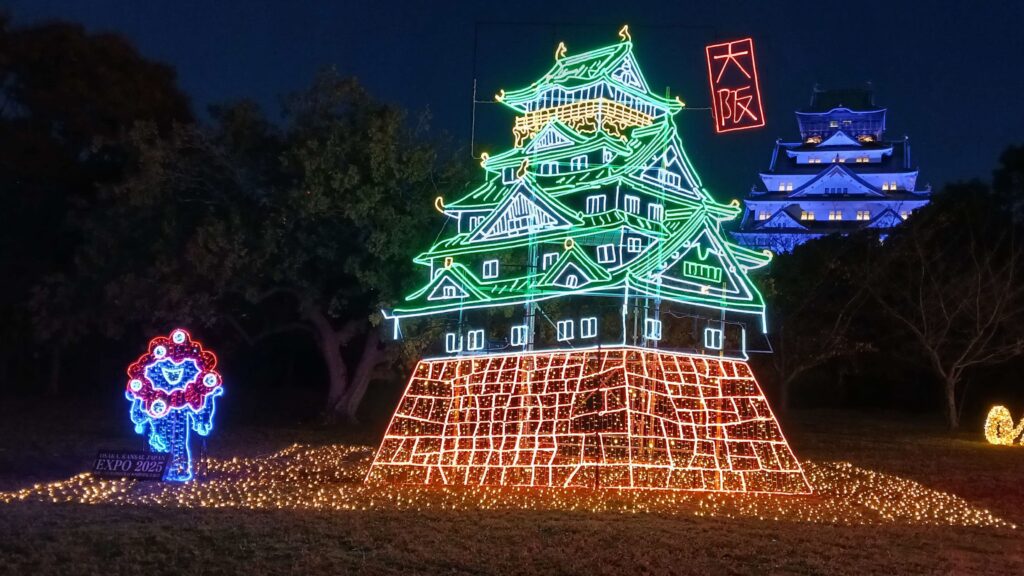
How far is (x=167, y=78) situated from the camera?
26.6 metres

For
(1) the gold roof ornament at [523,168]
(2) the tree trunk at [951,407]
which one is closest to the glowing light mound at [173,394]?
(1) the gold roof ornament at [523,168]

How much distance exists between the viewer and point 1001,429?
73.0 ft

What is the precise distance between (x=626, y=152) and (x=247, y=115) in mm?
10265

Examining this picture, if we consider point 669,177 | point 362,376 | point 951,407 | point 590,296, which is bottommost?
point 951,407

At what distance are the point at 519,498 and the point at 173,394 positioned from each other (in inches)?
201

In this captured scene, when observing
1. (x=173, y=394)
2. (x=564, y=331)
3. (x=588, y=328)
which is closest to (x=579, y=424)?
(x=564, y=331)

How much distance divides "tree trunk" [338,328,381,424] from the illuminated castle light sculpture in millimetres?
7852

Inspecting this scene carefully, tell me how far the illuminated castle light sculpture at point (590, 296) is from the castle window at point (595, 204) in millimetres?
22

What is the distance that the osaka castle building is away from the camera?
5391cm

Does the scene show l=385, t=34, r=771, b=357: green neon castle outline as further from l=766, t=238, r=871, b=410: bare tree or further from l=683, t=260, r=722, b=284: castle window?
l=766, t=238, r=871, b=410: bare tree

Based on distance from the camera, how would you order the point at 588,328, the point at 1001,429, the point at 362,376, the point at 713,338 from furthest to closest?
the point at 362,376, the point at 1001,429, the point at 713,338, the point at 588,328

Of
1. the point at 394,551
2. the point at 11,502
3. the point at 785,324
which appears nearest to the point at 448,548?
the point at 394,551

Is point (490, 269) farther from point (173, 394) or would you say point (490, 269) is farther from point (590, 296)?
point (173, 394)

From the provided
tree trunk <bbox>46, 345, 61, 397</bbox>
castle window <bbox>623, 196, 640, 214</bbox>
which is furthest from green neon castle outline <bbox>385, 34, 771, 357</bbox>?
tree trunk <bbox>46, 345, 61, 397</bbox>
